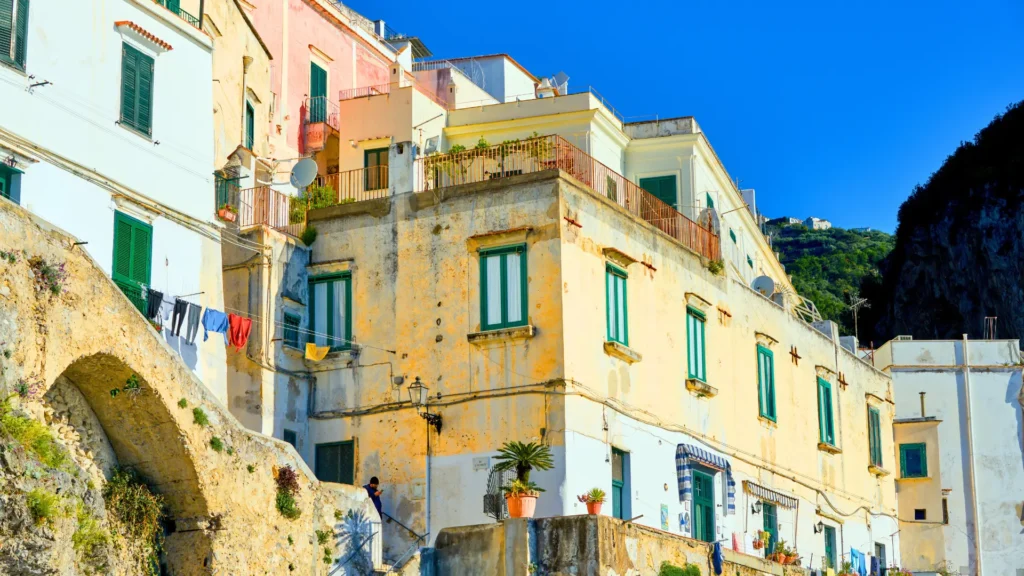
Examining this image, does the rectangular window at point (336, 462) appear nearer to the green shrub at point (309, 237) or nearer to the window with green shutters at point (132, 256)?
the green shrub at point (309, 237)

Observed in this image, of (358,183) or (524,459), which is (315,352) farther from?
(358,183)

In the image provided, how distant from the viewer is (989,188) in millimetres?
65312

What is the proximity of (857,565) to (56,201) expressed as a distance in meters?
22.5

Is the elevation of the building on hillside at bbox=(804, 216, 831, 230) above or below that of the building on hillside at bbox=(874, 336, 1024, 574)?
above

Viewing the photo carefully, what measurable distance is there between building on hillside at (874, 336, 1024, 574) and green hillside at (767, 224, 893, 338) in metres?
19.9

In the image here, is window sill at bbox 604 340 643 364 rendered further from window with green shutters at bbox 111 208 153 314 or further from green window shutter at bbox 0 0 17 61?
green window shutter at bbox 0 0 17 61

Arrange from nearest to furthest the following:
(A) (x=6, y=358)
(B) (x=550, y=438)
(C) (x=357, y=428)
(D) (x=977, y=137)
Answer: (A) (x=6, y=358) → (B) (x=550, y=438) → (C) (x=357, y=428) → (D) (x=977, y=137)

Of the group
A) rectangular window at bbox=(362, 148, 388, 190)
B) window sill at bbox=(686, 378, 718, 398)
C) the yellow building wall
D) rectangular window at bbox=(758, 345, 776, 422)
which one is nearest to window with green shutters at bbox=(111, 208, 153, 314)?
rectangular window at bbox=(362, 148, 388, 190)

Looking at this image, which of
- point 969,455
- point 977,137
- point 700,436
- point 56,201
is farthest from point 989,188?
point 56,201

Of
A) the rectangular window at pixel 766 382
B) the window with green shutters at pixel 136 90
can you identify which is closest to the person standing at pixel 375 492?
the window with green shutters at pixel 136 90

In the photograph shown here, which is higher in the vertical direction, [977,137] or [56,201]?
[977,137]

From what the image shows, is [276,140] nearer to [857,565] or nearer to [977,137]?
[857,565]

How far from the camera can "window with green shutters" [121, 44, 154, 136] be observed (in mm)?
25172

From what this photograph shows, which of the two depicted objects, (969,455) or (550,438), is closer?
(550,438)
